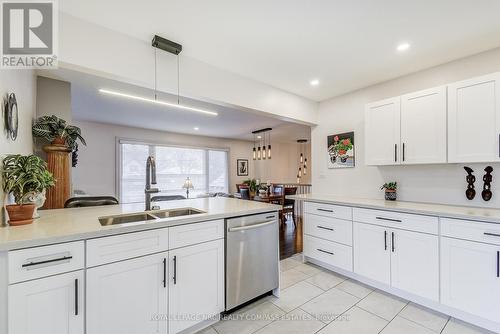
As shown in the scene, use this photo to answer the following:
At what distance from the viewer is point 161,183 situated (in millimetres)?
6387

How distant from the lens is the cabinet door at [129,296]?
1.38 m

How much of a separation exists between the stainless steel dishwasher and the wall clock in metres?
1.77

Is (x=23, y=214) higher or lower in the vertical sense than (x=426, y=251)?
higher

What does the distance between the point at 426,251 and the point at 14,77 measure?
386 cm

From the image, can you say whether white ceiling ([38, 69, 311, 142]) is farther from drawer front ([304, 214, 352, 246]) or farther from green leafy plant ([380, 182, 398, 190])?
green leafy plant ([380, 182, 398, 190])

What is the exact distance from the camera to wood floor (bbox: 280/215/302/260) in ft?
12.0

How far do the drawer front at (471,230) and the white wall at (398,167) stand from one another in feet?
2.16

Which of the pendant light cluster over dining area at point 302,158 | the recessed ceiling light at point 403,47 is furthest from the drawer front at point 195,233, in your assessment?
the pendant light cluster over dining area at point 302,158

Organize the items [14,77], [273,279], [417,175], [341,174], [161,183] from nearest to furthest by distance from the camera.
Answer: [14,77], [273,279], [417,175], [341,174], [161,183]

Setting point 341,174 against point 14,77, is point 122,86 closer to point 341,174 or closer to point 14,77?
point 14,77

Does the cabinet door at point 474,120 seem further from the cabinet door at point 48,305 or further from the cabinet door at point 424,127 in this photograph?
the cabinet door at point 48,305

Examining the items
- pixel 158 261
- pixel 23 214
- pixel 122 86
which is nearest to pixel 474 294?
pixel 158 261

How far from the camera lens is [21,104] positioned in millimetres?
1965

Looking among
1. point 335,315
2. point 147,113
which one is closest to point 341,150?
point 335,315
